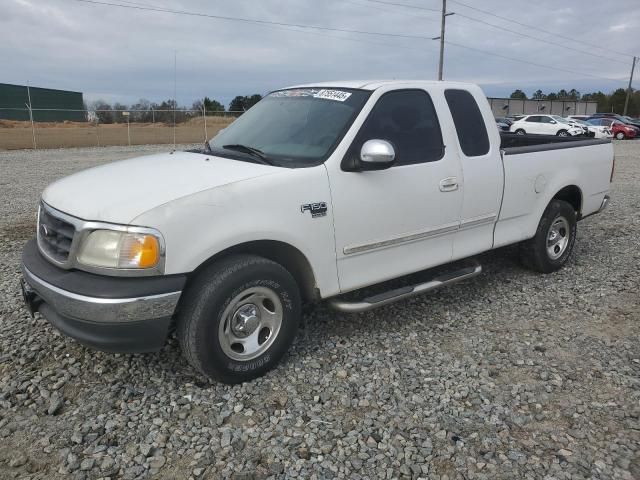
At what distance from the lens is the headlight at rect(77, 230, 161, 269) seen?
9.33 feet

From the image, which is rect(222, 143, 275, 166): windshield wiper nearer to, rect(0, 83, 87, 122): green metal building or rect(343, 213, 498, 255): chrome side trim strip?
rect(343, 213, 498, 255): chrome side trim strip

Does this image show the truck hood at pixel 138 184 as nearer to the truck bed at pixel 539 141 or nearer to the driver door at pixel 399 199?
the driver door at pixel 399 199

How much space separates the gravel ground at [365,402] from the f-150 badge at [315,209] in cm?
107

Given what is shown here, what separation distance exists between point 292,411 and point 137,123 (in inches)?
1295

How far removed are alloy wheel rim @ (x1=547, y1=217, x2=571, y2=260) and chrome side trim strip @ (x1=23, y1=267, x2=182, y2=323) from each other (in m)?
4.15

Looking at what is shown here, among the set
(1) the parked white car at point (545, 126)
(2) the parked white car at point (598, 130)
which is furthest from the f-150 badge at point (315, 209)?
(2) the parked white car at point (598, 130)

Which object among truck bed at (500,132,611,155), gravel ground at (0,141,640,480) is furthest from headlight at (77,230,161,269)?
truck bed at (500,132,611,155)

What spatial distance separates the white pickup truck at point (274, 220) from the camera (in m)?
2.90

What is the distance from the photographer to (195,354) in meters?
3.10

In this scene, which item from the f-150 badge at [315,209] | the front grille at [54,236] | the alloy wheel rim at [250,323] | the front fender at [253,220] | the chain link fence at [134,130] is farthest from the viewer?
the chain link fence at [134,130]

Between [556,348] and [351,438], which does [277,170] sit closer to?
[351,438]

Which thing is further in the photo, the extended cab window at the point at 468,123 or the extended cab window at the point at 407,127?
the extended cab window at the point at 468,123

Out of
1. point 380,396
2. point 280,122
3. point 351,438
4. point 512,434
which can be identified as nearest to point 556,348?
point 512,434

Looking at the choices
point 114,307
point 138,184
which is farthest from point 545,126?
point 114,307
